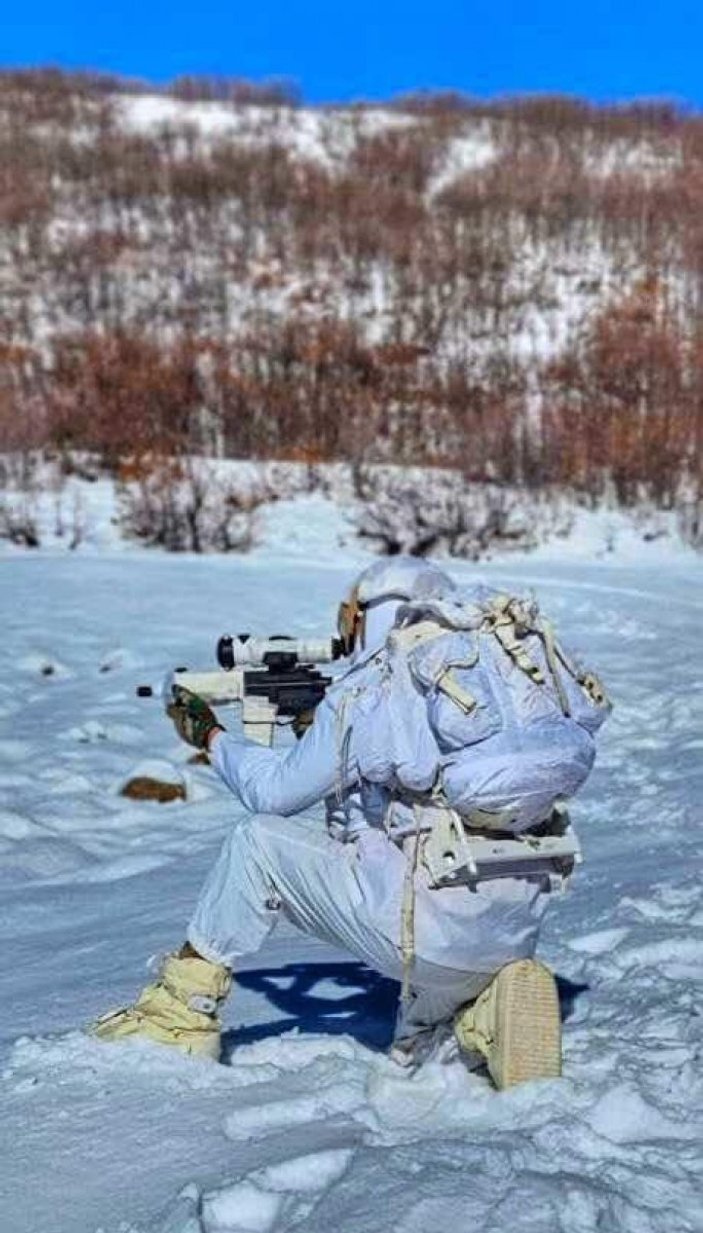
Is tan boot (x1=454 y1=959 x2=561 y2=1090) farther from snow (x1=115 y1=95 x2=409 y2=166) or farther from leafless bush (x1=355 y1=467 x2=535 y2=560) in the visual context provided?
snow (x1=115 y1=95 x2=409 y2=166)

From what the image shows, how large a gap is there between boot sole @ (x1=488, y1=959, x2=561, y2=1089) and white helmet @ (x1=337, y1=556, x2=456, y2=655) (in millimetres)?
737

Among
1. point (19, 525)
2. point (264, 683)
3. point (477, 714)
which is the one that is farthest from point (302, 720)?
point (19, 525)

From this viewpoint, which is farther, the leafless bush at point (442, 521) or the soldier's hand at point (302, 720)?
the leafless bush at point (442, 521)

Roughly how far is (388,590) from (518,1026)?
0.91 metres

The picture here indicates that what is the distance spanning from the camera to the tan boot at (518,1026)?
2.69 metres

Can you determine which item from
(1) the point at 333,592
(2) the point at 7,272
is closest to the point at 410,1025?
(1) the point at 333,592

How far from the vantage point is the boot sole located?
2686 millimetres

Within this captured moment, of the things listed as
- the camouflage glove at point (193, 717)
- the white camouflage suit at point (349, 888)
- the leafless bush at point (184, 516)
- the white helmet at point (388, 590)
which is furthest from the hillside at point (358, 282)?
the white camouflage suit at point (349, 888)

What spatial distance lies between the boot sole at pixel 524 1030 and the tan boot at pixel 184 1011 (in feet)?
1.92

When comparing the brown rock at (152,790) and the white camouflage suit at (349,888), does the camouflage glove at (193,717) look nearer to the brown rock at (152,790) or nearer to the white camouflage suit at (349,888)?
the white camouflage suit at (349,888)

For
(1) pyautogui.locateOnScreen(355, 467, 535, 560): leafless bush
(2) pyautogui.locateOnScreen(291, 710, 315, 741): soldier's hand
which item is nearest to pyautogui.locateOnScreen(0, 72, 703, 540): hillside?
(1) pyautogui.locateOnScreen(355, 467, 535, 560): leafless bush

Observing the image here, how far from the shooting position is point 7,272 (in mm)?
23312

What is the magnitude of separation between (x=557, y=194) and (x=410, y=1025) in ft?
80.2

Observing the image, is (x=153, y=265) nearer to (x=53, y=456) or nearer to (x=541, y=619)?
(x=53, y=456)
